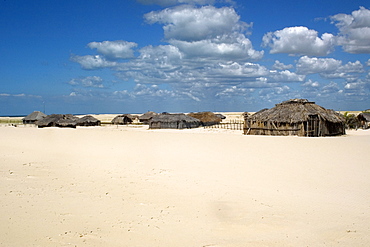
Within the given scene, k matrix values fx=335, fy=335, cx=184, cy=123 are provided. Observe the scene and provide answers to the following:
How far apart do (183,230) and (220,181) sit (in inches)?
144

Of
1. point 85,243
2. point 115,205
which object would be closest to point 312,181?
point 115,205

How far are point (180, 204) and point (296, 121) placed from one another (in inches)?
892

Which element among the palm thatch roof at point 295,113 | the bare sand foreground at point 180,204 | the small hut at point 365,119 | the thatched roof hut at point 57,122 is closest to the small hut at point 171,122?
the thatched roof hut at point 57,122

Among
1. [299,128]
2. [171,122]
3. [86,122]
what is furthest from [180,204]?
[86,122]

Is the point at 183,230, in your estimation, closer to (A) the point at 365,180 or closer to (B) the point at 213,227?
(B) the point at 213,227

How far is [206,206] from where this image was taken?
6832 millimetres

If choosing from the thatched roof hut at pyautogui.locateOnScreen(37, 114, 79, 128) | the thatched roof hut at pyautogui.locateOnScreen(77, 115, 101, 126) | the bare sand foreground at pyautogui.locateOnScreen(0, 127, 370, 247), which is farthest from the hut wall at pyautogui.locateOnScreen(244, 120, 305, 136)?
the thatched roof hut at pyautogui.locateOnScreen(77, 115, 101, 126)

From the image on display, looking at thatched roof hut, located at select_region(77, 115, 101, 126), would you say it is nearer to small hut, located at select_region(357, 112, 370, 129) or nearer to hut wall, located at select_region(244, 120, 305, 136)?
hut wall, located at select_region(244, 120, 305, 136)

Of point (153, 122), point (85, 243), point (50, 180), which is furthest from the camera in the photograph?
point (153, 122)

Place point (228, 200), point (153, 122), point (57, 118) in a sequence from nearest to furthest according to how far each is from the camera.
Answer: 1. point (228, 200)
2. point (153, 122)
3. point (57, 118)

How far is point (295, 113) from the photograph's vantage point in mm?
28328

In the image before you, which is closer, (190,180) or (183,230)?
(183,230)

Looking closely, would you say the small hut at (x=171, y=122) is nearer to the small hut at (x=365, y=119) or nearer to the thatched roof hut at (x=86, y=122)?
the thatched roof hut at (x=86, y=122)

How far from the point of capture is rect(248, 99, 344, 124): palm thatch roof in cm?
2783
